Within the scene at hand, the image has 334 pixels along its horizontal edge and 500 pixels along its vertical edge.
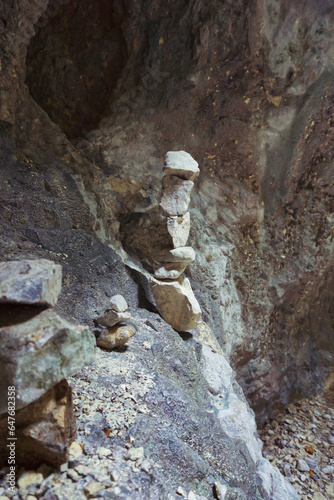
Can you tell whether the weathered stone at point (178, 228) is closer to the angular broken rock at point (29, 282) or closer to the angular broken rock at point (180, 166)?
the angular broken rock at point (180, 166)

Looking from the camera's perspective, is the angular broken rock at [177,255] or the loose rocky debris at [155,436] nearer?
the loose rocky debris at [155,436]

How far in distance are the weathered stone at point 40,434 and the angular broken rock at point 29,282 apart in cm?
38

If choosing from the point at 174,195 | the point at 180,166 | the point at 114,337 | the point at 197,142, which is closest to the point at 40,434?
the point at 114,337

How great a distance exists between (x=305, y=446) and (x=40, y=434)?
3323 millimetres

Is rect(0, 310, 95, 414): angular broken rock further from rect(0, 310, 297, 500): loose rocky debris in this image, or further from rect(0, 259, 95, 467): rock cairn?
rect(0, 310, 297, 500): loose rocky debris

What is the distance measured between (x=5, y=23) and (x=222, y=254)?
2.72m

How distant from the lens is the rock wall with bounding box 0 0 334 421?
8.63 ft

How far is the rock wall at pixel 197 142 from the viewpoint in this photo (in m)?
2.63

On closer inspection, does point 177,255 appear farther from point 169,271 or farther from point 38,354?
point 38,354

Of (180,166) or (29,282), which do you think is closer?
(29,282)

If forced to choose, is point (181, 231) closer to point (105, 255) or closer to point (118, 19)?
point (105, 255)

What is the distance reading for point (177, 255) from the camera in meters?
2.56

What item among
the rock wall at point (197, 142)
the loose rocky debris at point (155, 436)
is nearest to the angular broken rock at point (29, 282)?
the loose rocky debris at point (155, 436)

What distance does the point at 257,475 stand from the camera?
1.98 meters
